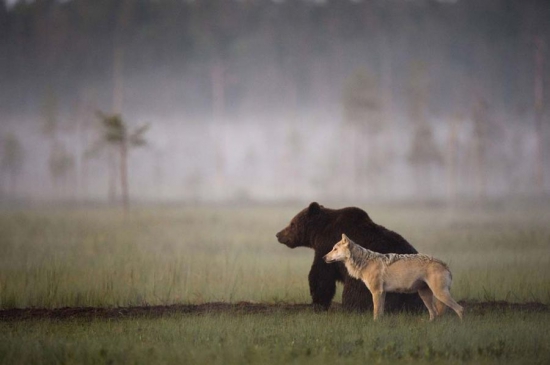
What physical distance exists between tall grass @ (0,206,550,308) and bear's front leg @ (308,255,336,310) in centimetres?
200

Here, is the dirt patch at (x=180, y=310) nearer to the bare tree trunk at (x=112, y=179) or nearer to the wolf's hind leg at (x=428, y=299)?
the wolf's hind leg at (x=428, y=299)

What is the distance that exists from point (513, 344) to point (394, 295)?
2578 millimetres

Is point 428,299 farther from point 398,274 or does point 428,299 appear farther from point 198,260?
point 198,260

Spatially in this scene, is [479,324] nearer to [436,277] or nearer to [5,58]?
[436,277]

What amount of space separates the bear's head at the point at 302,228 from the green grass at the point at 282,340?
1.82m

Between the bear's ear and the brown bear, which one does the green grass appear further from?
the bear's ear

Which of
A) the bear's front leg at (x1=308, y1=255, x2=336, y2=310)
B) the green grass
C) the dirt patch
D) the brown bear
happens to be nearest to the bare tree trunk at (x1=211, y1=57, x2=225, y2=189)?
the dirt patch

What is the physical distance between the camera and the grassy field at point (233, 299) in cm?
957

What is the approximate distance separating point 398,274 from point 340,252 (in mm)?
1063

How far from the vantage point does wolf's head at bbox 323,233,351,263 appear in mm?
11625

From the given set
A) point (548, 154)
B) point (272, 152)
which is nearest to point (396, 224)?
point (548, 154)

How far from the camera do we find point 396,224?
38.2 m

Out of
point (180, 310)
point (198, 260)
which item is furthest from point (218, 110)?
point (180, 310)

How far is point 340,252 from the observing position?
11.7 metres
